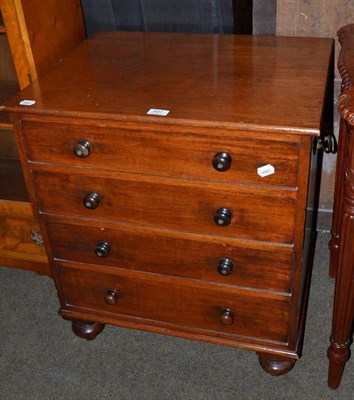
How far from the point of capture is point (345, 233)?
1.40m

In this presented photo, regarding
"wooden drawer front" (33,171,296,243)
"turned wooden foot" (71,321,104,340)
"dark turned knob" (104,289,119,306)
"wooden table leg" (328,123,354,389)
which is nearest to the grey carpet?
"turned wooden foot" (71,321,104,340)

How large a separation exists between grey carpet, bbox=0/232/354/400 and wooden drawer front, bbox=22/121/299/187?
754 mm

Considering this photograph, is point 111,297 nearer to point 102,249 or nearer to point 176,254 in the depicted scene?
point 102,249

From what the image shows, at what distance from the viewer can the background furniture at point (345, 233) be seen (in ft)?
4.18

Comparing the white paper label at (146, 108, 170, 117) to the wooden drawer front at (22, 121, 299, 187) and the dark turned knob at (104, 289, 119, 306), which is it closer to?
the wooden drawer front at (22, 121, 299, 187)

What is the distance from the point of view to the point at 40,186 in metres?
1.57

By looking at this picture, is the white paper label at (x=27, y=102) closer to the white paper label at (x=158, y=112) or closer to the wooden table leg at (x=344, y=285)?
the white paper label at (x=158, y=112)

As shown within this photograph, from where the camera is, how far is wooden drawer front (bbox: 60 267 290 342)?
1604mm

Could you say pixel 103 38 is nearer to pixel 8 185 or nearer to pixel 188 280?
pixel 8 185

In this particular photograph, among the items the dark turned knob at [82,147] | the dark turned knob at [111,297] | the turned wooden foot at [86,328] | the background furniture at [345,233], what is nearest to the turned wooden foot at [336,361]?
the background furniture at [345,233]

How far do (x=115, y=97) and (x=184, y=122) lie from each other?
0.78 ft

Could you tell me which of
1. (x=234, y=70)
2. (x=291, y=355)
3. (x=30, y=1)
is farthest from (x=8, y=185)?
(x=291, y=355)

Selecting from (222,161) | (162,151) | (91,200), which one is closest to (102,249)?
(91,200)

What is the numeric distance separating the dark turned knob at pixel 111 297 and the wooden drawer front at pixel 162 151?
1.56 feet
